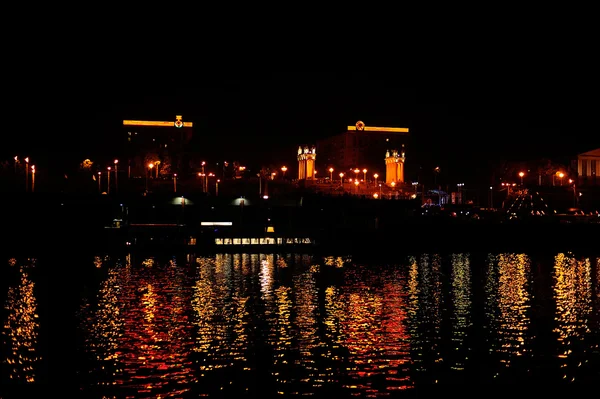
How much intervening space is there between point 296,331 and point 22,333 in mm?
9902

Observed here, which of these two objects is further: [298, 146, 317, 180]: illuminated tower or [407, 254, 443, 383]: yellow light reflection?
[298, 146, 317, 180]: illuminated tower

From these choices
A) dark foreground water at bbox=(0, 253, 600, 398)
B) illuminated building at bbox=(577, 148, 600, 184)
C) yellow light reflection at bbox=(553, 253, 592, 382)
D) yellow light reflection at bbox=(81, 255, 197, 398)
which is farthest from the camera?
illuminated building at bbox=(577, 148, 600, 184)

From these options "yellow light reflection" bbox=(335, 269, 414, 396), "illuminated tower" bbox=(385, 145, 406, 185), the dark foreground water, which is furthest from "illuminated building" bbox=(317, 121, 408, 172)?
"yellow light reflection" bbox=(335, 269, 414, 396)

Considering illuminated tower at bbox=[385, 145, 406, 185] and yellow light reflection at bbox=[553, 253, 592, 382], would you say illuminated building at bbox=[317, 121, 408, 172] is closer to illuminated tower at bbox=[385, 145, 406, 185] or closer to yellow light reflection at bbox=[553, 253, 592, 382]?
illuminated tower at bbox=[385, 145, 406, 185]

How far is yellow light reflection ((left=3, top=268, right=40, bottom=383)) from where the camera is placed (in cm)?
2169

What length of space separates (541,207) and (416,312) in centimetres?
5017

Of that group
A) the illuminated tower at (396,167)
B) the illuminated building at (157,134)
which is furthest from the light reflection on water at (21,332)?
the illuminated building at (157,134)

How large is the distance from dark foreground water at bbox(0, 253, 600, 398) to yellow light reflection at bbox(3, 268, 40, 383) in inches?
3.0

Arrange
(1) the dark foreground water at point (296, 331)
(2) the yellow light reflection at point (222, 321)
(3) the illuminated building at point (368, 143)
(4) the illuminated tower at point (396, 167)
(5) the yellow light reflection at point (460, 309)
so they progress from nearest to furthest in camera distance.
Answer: (1) the dark foreground water at point (296, 331) < (2) the yellow light reflection at point (222, 321) < (5) the yellow light reflection at point (460, 309) < (4) the illuminated tower at point (396, 167) < (3) the illuminated building at point (368, 143)

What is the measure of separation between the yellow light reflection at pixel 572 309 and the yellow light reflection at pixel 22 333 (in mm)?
15616

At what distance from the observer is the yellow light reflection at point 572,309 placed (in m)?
23.6

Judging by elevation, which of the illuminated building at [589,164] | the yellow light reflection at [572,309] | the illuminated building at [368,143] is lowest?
the yellow light reflection at [572,309]

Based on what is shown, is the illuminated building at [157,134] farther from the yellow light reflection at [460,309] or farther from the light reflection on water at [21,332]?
the light reflection on water at [21,332]

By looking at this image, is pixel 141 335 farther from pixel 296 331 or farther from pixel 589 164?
pixel 589 164
